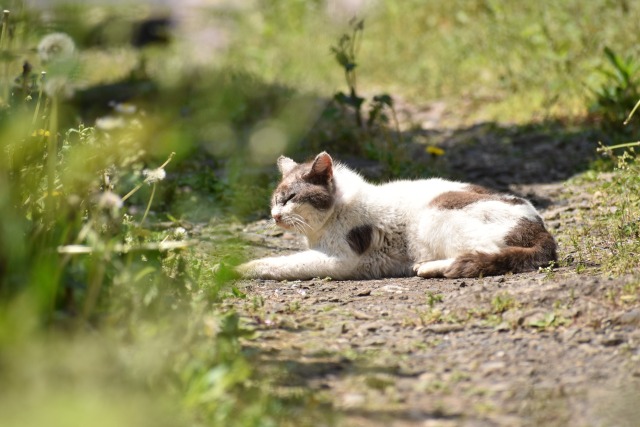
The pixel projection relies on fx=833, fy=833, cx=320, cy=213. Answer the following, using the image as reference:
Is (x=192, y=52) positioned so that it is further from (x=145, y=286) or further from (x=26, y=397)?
(x=26, y=397)

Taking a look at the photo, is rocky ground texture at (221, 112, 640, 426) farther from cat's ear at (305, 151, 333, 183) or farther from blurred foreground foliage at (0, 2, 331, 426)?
cat's ear at (305, 151, 333, 183)

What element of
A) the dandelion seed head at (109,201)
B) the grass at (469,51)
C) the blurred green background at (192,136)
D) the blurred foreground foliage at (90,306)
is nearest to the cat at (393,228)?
the blurred green background at (192,136)

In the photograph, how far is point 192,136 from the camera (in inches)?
231

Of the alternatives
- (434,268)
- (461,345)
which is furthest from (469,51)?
(461,345)

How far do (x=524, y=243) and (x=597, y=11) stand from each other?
5.49 metres

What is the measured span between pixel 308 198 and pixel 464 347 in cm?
175

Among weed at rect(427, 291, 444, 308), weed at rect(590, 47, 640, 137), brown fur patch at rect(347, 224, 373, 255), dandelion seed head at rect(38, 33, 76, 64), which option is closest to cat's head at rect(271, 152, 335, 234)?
brown fur patch at rect(347, 224, 373, 255)

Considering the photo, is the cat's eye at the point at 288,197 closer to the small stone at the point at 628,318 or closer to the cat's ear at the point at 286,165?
the cat's ear at the point at 286,165

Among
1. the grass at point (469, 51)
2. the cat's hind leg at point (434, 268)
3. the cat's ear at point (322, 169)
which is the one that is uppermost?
the grass at point (469, 51)

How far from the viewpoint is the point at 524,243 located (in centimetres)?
456

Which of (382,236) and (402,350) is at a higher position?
(382,236)

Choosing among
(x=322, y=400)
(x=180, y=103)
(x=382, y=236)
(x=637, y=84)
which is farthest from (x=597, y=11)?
(x=322, y=400)

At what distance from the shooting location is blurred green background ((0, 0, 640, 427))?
106 inches

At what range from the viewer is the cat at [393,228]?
4.58 meters
